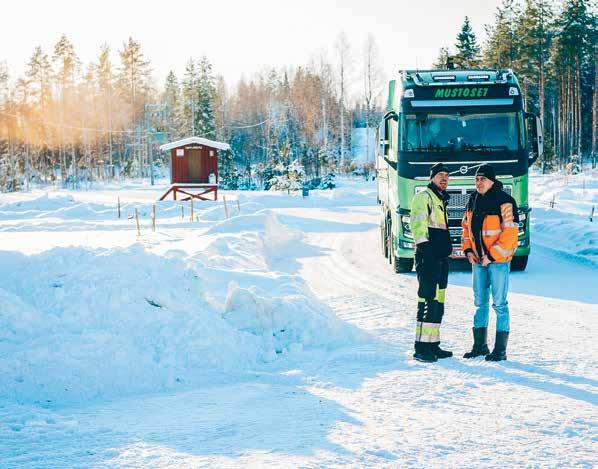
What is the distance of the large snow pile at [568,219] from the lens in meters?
15.7

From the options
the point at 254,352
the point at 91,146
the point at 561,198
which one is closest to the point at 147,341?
the point at 254,352

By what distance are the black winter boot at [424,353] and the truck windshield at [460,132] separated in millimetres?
5875

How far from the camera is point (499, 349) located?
275 inches

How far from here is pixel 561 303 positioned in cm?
1005

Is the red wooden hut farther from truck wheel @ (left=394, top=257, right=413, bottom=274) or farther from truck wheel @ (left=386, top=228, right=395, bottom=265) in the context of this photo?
truck wheel @ (left=394, top=257, right=413, bottom=274)

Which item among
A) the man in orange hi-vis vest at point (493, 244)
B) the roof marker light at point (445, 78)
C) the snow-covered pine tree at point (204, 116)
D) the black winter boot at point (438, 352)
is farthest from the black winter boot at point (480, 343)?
the snow-covered pine tree at point (204, 116)

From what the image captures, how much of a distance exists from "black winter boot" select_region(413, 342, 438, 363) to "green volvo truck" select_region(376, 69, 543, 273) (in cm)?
537

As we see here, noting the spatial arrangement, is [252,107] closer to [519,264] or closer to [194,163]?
[194,163]

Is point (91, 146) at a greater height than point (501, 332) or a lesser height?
greater

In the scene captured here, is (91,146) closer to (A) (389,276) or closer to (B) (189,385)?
(A) (389,276)

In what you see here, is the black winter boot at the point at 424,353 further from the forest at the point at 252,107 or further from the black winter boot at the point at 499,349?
the forest at the point at 252,107

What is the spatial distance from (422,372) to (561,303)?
4370 millimetres

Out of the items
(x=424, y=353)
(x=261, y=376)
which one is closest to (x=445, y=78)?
(x=424, y=353)

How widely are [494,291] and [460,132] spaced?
5.86 metres
